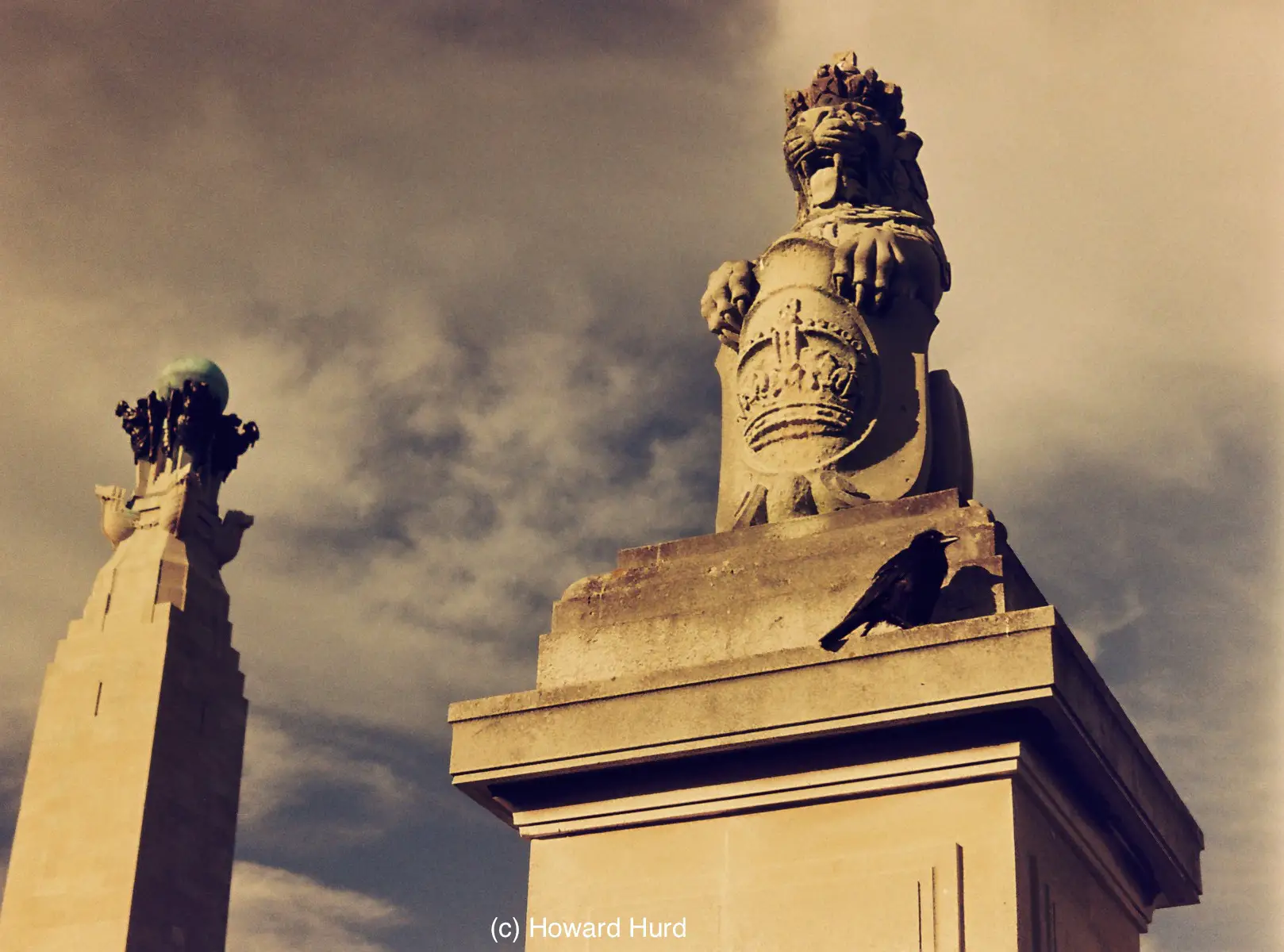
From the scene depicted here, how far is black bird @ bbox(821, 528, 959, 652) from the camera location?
8219 mm

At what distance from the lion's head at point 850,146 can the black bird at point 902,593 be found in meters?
3.02

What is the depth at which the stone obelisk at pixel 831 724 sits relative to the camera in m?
7.89

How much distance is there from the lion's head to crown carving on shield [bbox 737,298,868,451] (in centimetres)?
116

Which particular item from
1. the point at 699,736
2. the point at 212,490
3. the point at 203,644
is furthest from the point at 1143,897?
the point at 212,490

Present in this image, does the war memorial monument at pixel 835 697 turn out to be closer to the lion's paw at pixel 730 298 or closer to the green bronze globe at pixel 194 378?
the lion's paw at pixel 730 298

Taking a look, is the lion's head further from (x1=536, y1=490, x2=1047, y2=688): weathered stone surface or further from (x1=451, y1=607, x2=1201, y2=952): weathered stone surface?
(x1=451, y1=607, x2=1201, y2=952): weathered stone surface

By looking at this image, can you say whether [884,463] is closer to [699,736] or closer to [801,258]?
[801,258]

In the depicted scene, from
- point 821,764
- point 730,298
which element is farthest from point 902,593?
point 730,298

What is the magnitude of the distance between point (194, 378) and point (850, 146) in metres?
39.5

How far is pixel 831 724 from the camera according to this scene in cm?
804

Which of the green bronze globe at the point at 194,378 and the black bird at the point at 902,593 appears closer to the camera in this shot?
the black bird at the point at 902,593

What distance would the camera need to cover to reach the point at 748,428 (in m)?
9.95

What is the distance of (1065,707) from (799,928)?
1.39 m

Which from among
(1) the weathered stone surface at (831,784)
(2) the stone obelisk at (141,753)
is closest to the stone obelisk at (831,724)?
(1) the weathered stone surface at (831,784)
